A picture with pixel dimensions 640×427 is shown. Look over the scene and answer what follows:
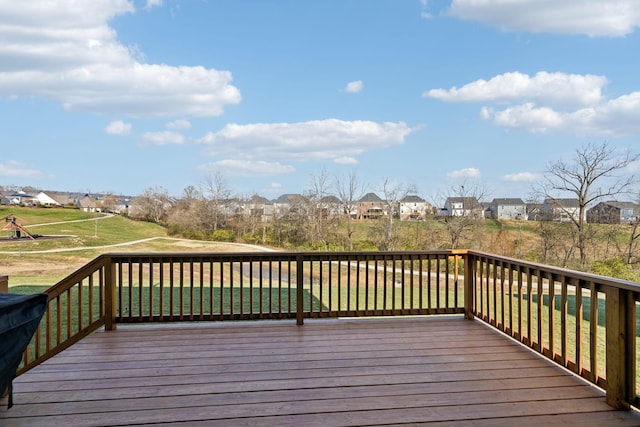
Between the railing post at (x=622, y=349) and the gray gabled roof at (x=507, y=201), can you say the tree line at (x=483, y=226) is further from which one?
the railing post at (x=622, y=349)

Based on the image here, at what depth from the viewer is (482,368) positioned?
3143 millimetres

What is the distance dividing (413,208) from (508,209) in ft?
11.2

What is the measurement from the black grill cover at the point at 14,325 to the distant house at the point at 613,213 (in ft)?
52.1

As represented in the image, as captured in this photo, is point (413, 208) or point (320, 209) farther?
point (320, 209)

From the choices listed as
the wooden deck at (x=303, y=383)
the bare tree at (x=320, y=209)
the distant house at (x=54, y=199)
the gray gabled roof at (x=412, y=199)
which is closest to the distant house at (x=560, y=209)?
the gray gabled roof at (x=412, y=199)

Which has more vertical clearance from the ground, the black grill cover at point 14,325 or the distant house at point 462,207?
the distant house at point 462,207

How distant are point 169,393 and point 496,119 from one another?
1519 cm

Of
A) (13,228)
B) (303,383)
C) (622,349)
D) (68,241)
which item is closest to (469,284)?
(622,349)

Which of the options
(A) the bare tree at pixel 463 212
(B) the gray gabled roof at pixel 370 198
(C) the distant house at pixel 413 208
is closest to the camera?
(A) the bare tree at pixel 463 212

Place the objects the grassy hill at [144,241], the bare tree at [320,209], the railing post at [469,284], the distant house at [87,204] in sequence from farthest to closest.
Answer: the distant house at [87,204] → the bare tree at [320,209] → the grassy hill at [144,241] → the railing post at [469,284]

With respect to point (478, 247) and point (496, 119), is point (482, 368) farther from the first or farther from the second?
point (496, 119)

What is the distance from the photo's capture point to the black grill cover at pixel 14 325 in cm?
196

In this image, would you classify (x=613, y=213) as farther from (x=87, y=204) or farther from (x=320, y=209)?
(x=87, y=204)

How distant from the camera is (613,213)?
13.5 meters
